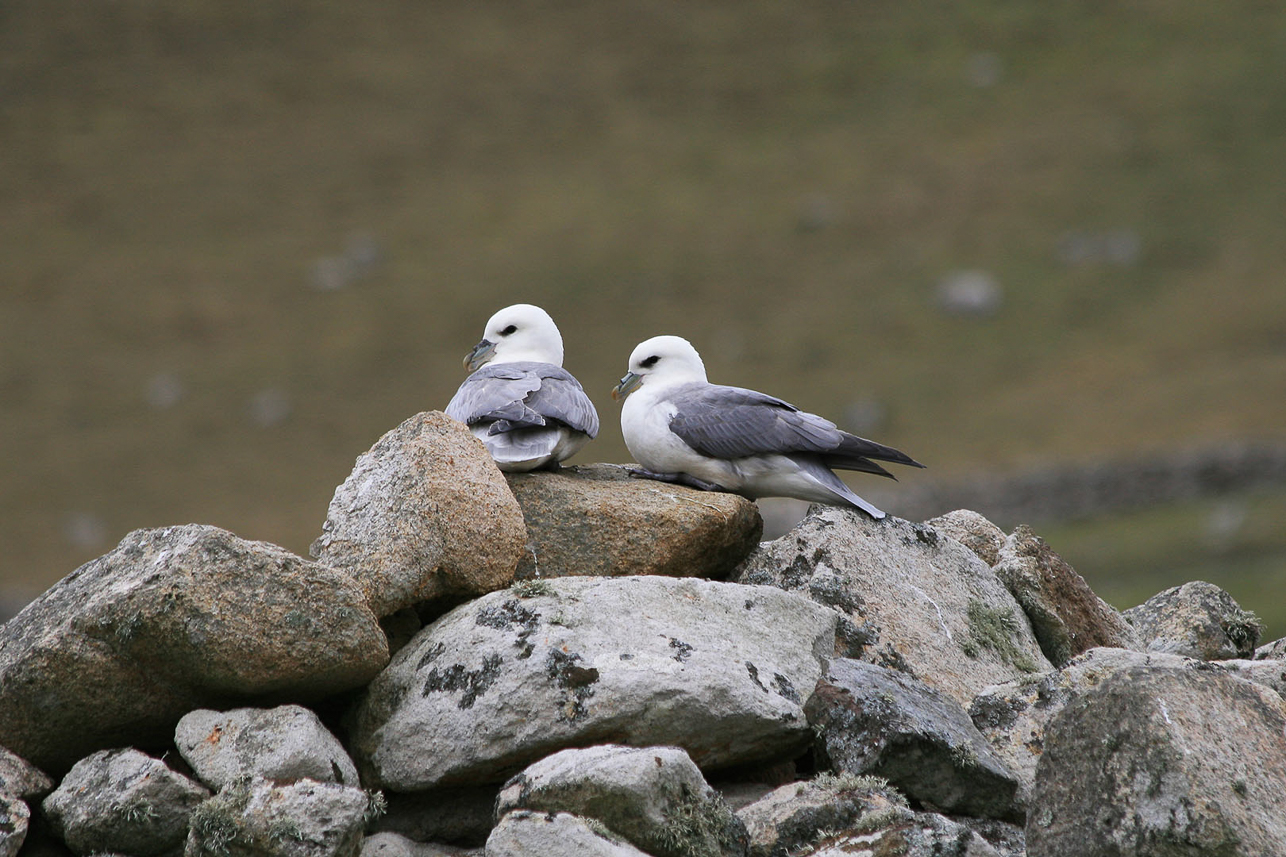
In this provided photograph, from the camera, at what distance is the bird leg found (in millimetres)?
8773

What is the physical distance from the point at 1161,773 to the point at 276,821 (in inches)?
132

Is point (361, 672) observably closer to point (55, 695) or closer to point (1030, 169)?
point (55, 695)

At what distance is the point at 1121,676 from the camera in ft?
18.1

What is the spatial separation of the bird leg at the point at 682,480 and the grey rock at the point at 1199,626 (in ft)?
9.31

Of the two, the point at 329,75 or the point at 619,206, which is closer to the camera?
the point at 619,206

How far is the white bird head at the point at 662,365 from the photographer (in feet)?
31.3

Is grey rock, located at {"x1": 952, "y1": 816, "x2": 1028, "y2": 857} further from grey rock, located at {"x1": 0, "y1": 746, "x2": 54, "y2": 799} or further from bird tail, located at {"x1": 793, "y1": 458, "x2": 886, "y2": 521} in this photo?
grey rock, located at {"x1": 0, "y1": 746, "x2": 54, "y2": 799}

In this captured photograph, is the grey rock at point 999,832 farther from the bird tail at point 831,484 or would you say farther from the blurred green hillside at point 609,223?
the blurred green hillside at point 609,223

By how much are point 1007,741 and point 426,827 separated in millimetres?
2717

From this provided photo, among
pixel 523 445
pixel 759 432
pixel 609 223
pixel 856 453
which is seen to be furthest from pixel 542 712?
pixel 609 223

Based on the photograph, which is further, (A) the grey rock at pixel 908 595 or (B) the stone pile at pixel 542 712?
(A) the grey rock at pixel 908 595

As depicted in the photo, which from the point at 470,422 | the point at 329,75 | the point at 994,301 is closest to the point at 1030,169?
the point at 994,301

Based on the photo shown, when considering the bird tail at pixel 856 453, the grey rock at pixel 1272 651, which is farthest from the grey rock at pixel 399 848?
the grey rock at pixel 1272 651

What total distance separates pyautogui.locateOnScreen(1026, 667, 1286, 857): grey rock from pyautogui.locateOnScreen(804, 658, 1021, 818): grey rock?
0.66 meters
